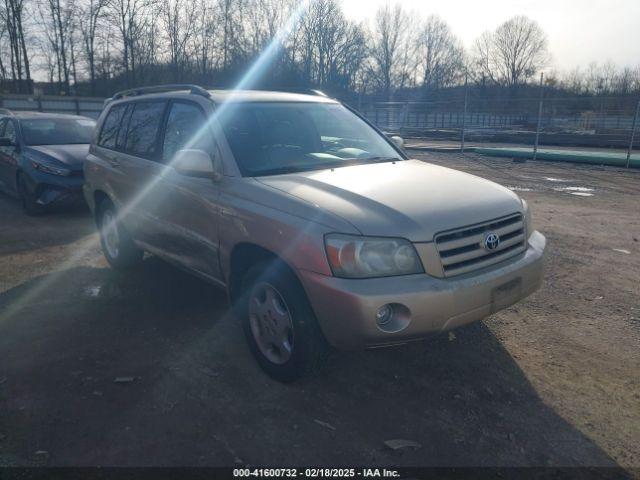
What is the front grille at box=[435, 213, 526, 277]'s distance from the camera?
9.44 feet

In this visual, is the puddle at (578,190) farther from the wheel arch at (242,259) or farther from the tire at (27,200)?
the tire at (27,200)

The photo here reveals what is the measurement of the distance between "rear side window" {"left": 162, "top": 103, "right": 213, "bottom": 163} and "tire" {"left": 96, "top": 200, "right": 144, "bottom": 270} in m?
1.38

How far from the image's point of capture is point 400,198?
10.2 feet

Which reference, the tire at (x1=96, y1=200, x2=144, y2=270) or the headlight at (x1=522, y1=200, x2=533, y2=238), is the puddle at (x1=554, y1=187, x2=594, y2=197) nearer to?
the headlight at (x1=522, y1=200, x2=533, y2=238)

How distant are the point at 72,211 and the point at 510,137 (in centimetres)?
2244

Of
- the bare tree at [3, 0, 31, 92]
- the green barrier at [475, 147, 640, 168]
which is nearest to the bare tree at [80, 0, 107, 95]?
the bare tree at [3, 0, 31, 92]

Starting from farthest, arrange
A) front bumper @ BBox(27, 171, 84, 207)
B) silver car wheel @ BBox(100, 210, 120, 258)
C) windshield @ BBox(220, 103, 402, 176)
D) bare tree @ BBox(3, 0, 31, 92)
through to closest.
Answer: bare tree @ BBox(3, 0, 31, 92), front bumper @ BBox(27, 171, 84, 207), silver car wheel @ BBox(100, 210, 120, 258), windshield @ BBox(220, 103, 402, 176)

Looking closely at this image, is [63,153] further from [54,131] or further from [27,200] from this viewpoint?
[54,131]

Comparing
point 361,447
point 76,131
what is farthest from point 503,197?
point 76,131

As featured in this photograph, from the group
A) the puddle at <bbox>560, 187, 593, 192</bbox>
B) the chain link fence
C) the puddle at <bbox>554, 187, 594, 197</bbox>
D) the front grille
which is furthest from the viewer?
the chain link fence

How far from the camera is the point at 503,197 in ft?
11.1

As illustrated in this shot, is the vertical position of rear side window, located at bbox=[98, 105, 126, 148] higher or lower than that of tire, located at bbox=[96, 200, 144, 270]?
higher

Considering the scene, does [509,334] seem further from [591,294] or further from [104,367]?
[104,367]

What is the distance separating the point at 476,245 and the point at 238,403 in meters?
1.74
